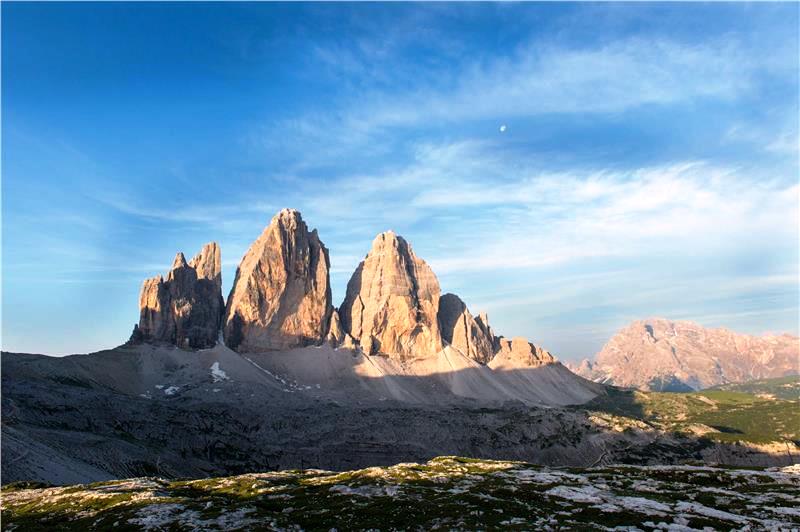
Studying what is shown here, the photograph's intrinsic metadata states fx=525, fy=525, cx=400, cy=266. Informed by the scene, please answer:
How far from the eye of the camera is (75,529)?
4694 cm

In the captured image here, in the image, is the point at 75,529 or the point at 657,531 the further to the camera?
the point at 75,529

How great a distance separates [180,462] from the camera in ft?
645

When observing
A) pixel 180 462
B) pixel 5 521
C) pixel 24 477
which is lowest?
pixel 180 462

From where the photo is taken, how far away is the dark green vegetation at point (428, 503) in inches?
1772

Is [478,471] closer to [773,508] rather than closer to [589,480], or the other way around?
[589,480]

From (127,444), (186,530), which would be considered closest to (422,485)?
(186,530)

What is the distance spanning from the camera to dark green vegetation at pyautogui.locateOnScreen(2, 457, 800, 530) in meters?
45.0

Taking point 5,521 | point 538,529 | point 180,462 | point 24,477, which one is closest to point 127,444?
point 180,462

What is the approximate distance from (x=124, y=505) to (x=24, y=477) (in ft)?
272

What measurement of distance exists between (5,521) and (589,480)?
69008 mm

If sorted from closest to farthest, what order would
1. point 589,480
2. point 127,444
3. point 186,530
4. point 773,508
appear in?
1. point 186,530
2. point 773,508
3. point 589,480
4. point 127,444

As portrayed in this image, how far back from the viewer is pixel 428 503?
51.8 m

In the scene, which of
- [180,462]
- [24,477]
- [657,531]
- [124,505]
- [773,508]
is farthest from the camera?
[180,462]

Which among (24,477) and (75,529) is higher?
(75,529)
